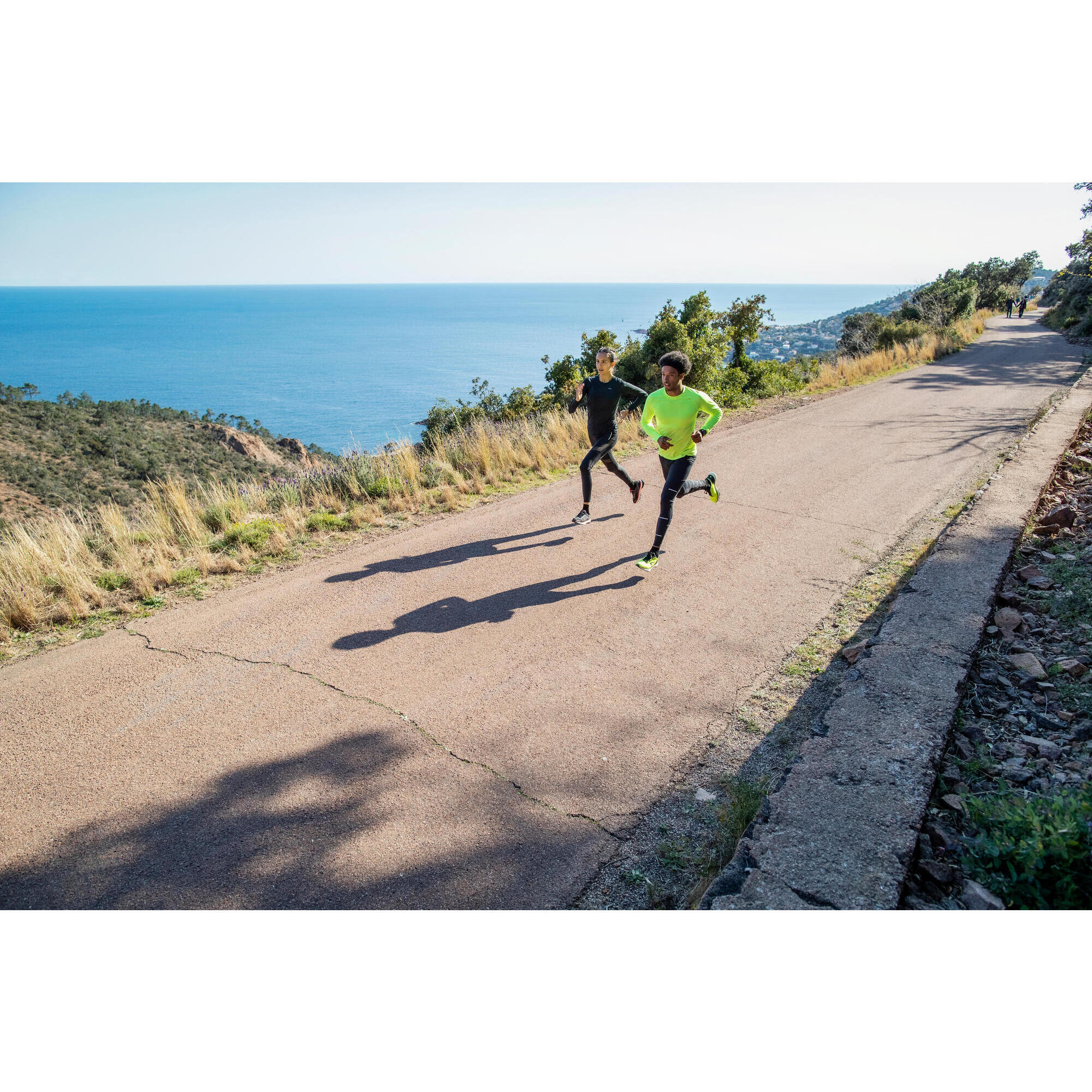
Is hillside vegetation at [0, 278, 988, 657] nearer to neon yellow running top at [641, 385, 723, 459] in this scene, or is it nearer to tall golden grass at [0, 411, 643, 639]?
tall golden grass at [0, 411, 643, 639]

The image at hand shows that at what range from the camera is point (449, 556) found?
20.9 feet

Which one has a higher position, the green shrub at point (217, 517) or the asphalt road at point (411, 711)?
the green shrub at point (217, 517)

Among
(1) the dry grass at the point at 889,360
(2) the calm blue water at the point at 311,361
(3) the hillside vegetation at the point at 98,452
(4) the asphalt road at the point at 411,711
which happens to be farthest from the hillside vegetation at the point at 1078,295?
(3) the hillside vegetation at the point at 98,452

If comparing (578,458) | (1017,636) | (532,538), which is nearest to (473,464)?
(578,458)

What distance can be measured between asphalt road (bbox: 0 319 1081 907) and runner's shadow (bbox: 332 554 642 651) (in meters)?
0.02

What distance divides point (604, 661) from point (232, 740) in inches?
92.3

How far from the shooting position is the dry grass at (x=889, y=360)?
17.8m

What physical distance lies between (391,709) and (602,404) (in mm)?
4146

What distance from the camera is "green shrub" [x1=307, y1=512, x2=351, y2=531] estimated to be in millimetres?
7172

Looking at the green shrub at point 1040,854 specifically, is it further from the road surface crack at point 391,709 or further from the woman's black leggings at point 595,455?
the woman's black leggings at point 595,455

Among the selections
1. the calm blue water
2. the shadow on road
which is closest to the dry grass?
the calm blue water

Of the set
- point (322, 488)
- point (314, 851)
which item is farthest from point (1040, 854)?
point (322, 488)

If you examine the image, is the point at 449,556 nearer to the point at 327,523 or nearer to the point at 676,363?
the point at 327,523

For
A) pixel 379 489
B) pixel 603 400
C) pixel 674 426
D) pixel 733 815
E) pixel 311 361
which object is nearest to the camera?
pixel 733 815
